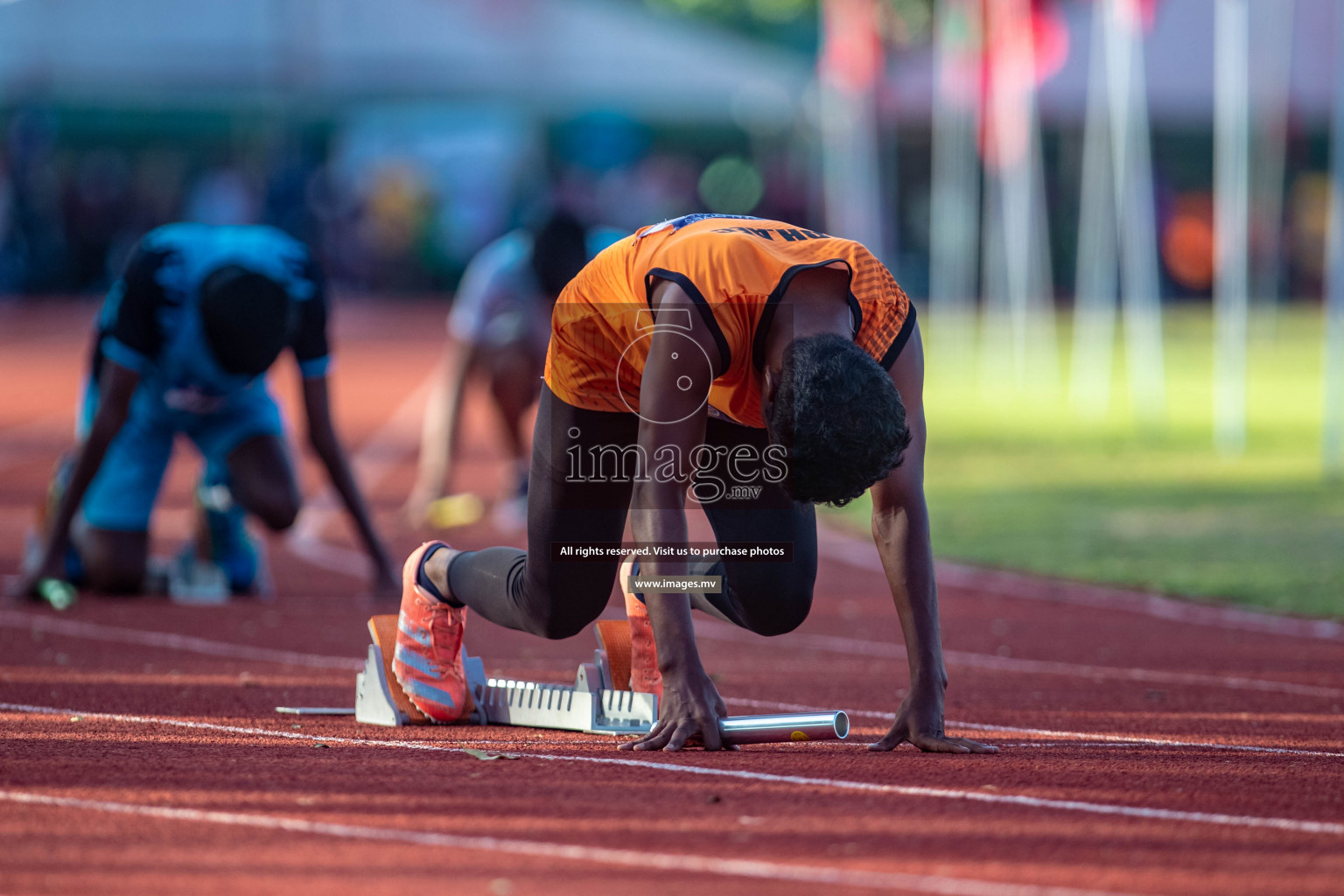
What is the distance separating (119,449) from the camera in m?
7.85

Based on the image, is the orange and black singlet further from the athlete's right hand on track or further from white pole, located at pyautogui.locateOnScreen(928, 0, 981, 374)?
white pole, located at pyautogui.locateOnScreen(928, 0, 981, 374)

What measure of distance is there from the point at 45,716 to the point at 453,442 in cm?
652

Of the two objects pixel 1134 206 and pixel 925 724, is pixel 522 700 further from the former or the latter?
pixel 1134 206

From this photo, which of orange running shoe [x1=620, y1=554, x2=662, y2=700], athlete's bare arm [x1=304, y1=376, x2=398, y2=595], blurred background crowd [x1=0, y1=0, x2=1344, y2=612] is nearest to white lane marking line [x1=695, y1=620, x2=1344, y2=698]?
orange running shoe [x1=620, y1=554, x2=662, y2=700]

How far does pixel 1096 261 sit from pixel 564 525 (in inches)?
694

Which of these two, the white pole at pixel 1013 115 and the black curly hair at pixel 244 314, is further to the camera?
the white pole at pixel 1013 115

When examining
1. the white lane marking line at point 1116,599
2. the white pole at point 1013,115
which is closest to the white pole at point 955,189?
the white pole at point 1013,115

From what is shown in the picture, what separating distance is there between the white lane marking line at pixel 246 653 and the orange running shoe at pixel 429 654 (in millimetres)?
1094

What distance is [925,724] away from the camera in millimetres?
4168

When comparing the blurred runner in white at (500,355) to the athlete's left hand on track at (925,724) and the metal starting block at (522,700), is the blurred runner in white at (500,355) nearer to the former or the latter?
the metal starting block at (522,700)

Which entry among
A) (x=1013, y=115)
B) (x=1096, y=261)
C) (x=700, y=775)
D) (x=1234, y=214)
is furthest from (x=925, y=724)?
(x=1096, y=261)

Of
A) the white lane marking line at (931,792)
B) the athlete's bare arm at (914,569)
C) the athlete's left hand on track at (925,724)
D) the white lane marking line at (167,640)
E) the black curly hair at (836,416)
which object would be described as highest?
the black curly hair at (836,416)

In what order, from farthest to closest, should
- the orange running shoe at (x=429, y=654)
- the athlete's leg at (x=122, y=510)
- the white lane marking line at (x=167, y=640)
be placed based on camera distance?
1. the athlete's leg at (x=122, y=510)
2. the white lane marking line at (x=167, y=640)
3. the orange running shoe at (x=429, y=654)

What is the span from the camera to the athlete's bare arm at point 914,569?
409 centimetres
